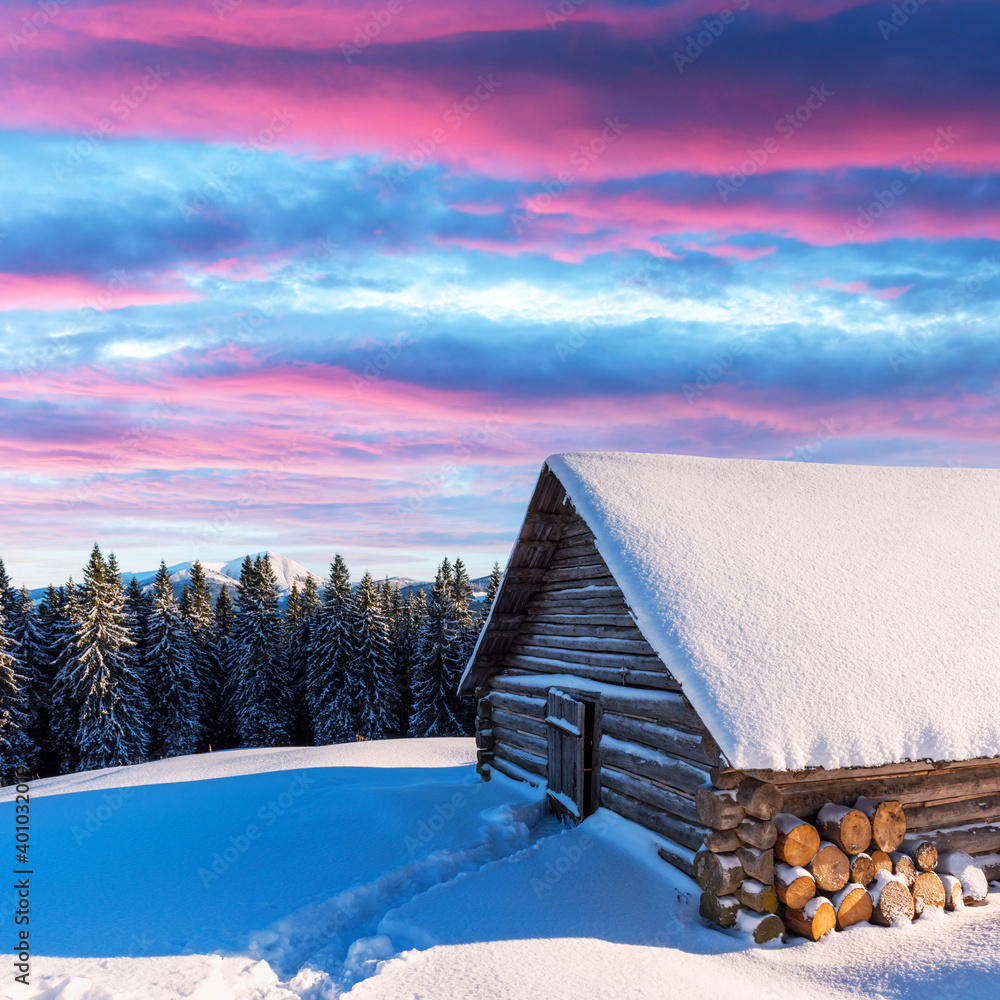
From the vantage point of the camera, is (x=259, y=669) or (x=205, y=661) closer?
(x=259, y=669)

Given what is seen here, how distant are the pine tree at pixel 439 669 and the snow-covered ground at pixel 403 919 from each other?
31.8 m

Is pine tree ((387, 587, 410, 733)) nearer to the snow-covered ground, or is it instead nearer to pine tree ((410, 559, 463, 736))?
pine tree ((410, 559, 463, 736))

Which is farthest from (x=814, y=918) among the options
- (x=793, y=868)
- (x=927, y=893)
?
(x=927, y=893)

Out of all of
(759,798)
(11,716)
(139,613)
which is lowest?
(11,716)

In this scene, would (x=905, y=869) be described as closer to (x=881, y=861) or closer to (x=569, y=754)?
(x=881, y=861)

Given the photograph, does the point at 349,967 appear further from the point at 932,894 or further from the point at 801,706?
the point at 932,894

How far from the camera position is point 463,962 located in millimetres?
6883

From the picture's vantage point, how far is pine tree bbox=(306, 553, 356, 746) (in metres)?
42.8

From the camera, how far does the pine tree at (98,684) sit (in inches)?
1423

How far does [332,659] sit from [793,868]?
3915 cm

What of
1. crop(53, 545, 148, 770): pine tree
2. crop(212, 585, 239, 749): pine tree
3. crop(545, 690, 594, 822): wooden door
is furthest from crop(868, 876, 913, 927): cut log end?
crop(212, 585, 239, 749): pine tree

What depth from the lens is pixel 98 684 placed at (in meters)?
36.1

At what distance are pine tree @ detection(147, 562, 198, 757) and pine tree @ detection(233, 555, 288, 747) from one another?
3.00 m

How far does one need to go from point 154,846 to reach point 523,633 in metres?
7.37
